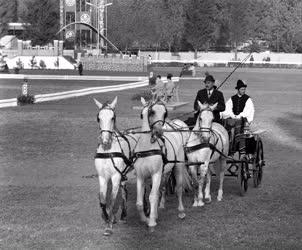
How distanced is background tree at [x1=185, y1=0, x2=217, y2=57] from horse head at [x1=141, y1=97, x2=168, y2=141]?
9623 centimetres

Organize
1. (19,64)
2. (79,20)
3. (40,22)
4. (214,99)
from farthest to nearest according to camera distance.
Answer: (79,20)
(40,22)
(19,64)
(214,99)

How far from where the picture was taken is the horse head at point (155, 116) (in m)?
9.16

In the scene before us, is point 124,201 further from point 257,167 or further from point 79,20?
point 79,20

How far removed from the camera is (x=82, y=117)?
26578 millimetres

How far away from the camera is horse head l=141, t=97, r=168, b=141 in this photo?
916cm

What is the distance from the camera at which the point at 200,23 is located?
106m

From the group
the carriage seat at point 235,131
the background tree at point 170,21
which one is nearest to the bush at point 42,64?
the background tree at point 170,21

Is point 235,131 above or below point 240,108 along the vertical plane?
below

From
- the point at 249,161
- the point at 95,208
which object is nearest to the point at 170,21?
the point at 249,161

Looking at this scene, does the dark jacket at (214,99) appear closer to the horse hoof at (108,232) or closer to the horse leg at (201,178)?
the horse leg at (201,178)

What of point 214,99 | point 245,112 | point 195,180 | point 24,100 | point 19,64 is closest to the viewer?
point 195,180

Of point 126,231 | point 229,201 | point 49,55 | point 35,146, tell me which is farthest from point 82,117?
point 49,55

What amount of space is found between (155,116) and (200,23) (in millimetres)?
97942

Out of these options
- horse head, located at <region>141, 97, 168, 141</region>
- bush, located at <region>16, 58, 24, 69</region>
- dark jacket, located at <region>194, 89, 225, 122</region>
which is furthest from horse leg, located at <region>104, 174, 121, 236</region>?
bush, located at <region>16, 58, 24, 69</region>
